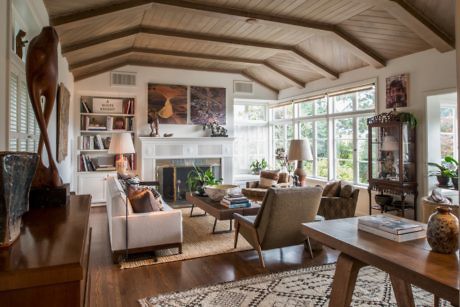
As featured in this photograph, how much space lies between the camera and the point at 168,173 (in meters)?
6.95

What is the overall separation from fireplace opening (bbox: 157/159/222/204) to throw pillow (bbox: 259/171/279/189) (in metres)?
1.71

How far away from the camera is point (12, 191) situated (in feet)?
3.04

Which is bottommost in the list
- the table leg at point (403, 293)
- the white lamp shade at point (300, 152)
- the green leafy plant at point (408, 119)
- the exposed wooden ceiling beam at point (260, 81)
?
the table leg at point (403, 293)

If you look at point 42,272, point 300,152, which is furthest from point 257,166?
point 42,272

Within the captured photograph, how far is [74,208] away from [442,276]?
5.29 ft

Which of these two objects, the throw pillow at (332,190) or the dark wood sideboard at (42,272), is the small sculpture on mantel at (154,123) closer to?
the throw pillow at (332,190)

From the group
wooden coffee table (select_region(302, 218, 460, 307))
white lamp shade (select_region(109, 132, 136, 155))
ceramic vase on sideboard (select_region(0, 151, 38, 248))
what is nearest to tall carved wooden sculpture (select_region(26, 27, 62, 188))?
ceramic vase on sideboard (select_region(0, 151, 38, 248))

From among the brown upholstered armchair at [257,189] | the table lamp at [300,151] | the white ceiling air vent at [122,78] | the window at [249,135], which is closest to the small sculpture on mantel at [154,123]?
the white ceiling air vent at [122,78]

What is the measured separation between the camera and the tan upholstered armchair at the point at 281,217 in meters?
3.11

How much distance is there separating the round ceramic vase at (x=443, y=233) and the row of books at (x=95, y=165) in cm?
605

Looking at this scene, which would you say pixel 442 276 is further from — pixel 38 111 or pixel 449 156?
pixel 449 156

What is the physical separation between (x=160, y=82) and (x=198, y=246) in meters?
4.37

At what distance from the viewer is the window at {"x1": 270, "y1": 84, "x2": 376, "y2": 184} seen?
5.77 metres

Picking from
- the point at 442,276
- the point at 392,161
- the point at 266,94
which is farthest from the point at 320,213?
the point at 266,94
